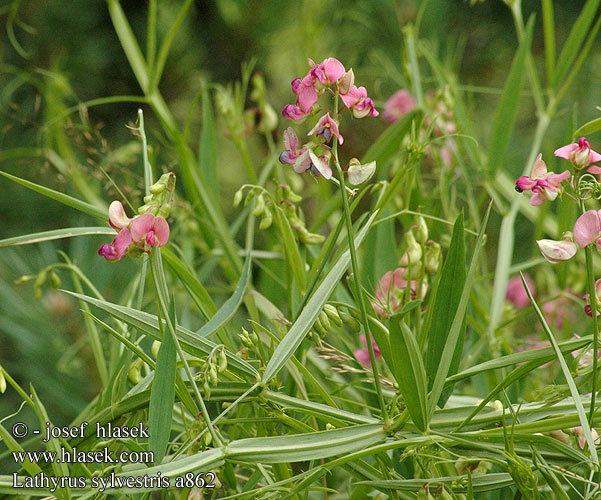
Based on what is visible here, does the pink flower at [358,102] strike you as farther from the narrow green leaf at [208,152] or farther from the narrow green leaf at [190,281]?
the narrow green leaf at [208,152]

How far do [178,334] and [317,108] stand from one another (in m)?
0.14

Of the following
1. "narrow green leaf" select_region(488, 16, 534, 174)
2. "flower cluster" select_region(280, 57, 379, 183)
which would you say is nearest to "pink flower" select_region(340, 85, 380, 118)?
"flower cluster" select_region(280, 57, 379, 183)

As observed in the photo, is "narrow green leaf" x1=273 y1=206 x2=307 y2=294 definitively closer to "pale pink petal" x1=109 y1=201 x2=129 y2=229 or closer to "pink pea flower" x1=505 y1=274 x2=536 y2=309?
"pale pink petal" x1=109 y1=201 x2=129 y2=229

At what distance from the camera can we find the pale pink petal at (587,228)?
0.32 metres

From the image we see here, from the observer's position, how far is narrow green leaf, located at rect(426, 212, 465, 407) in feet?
1.15

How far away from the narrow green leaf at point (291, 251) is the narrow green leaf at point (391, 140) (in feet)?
0.51

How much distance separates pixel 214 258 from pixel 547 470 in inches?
14.2

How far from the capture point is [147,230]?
323 mm

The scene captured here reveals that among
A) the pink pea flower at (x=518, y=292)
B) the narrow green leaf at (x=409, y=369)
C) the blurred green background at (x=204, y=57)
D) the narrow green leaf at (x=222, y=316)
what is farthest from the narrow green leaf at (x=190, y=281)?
the blurred green background at (x=204, y=57)

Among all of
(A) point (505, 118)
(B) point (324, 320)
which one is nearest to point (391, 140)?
(A) point (505, 118)

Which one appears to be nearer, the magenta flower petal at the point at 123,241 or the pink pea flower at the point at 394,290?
the magenta flower petal at the point at 123,241

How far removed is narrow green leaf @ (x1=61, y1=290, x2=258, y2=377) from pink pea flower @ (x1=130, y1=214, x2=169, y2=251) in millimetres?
35

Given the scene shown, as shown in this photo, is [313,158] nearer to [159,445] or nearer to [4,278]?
[159,445]

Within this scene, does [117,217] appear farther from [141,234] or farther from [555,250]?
[555,250]
